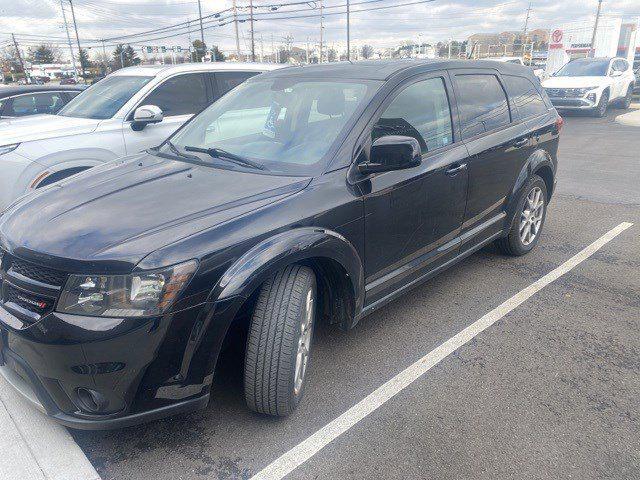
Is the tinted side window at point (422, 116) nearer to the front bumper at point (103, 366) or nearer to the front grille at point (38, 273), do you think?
the front bumper at point (103, 366)

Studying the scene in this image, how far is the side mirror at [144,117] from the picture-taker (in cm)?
498

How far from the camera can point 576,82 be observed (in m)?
15.8

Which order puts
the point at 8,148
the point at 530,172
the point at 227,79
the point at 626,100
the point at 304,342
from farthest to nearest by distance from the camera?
the point at 626,100 → the point at 227,79 → the point at 8,148 → the point at 530,172 → the point at 304,342

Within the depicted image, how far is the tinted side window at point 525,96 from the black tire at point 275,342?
2.90m

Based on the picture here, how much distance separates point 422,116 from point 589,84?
1489 cm

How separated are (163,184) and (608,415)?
8.63 feet

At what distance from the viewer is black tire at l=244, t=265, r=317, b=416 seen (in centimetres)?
235

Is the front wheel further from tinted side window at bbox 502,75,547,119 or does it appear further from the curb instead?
the curb

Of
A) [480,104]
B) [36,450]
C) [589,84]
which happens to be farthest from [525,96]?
[589,84]

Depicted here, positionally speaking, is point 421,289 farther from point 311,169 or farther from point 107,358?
point 107,358

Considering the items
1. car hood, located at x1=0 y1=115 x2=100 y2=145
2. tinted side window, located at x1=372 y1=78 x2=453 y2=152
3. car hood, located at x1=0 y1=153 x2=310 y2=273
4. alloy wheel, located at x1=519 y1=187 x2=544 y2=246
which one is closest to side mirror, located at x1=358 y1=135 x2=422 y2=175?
tinted side window, located at x1=372 y1=78 x2=453 y2=152

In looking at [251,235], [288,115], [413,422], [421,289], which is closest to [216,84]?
[288,115]

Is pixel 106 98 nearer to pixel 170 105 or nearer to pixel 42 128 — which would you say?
pixel 170 105

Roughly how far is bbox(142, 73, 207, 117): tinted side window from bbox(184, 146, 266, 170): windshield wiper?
110 inches
